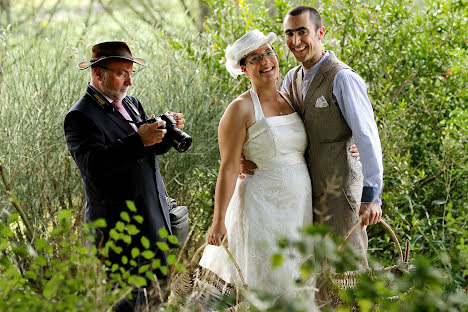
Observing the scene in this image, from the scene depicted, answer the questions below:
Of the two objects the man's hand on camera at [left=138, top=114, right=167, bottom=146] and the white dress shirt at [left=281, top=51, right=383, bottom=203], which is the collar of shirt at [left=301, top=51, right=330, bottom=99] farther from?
the man's hand on camera at [left=138, top=114, right=167, bottom=146]

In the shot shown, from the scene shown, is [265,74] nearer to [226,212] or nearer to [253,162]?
[253,162]

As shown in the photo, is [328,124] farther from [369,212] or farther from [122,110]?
[122,110]

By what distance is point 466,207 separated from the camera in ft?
12.5

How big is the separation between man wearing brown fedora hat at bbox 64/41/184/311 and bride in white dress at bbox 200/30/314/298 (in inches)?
12.0

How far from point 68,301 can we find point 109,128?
128 cm

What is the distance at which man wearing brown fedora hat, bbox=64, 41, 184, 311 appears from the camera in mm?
2654

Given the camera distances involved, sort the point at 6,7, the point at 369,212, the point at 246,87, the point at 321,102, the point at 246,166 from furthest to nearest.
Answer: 1. the point at 6,7
2. the point at 246,87
3. the point at 246,166
4. the point at 321,102
5. the point at 369,212

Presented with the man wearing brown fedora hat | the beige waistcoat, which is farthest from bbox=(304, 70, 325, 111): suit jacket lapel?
the man wearing brown fedora hat

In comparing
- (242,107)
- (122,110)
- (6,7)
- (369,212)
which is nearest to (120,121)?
(122,110)

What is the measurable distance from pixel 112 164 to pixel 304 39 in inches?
42.9

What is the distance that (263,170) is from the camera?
2.94 meters

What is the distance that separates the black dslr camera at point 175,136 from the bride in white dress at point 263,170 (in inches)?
6.8

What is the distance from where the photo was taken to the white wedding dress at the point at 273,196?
287 cm

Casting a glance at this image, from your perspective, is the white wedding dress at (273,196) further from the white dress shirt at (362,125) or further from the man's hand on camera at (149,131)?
the man's hand on camera at (149,131)
